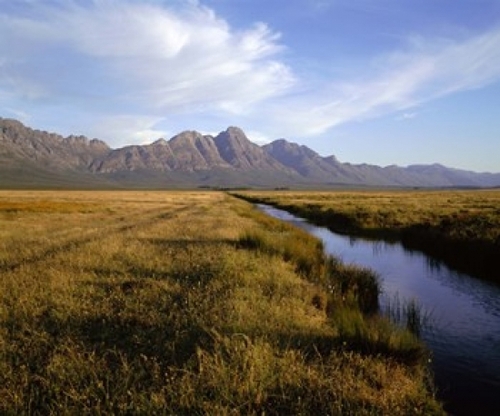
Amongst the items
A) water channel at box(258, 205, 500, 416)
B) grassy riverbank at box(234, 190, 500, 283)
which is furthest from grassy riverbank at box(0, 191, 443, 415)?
grassy riverbank at box(234, 190, 500, 283)

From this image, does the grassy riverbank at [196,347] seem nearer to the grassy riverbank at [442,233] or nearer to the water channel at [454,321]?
the water channel at [454,321]

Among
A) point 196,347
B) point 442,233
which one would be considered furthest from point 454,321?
point 442,233

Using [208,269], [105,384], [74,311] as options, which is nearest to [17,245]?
[208,269]

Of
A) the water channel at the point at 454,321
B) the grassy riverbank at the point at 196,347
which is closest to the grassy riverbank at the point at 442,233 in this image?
the water channel at the point at 454,321

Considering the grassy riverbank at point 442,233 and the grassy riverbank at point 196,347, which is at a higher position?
the grassy riverbank at point 196,347

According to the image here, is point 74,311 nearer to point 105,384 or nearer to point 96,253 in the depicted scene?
point 105,384

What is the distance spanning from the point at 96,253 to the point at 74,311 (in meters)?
7.93

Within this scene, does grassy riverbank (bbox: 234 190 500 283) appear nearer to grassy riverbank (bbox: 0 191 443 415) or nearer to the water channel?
the water channel

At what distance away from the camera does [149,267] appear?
1555cm

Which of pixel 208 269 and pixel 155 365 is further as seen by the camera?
pixel 208 269

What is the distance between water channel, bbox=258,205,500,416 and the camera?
31.4ft

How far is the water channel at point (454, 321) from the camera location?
957 centimetres

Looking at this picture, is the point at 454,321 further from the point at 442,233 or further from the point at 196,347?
the point at 442,233

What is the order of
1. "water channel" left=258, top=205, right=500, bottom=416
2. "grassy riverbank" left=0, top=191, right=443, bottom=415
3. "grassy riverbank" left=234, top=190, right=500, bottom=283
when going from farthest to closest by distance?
"grassy riverbank" left=234, top=190, right=500, bottom=283 → "water channel" left=258, top=205, right=500, bottom=416 → "grassy riverbank" left=0, top=191, right=443, bottom=415
